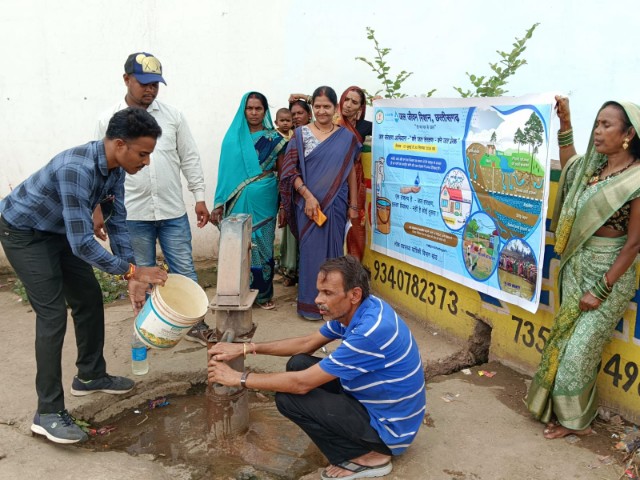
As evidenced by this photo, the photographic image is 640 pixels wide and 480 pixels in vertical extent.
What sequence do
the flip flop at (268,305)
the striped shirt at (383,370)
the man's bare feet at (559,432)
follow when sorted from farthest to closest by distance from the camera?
the flip flop at (268,305) < the man's bare feet at (559,432) < the striped shirt at (383,370)

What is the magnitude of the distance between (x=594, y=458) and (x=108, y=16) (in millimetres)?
5606

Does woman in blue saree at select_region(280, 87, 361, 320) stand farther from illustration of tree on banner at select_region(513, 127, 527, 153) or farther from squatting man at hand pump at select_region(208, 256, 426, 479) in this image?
squatting man at hand pump at select_region(208, 256, 426, 479)

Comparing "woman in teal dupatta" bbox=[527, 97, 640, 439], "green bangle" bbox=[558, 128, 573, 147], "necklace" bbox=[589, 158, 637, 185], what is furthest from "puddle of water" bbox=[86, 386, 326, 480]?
"green bangle" bbox=[558, 128, 573, 147]

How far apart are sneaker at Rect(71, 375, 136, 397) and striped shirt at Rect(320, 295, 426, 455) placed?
155 centimetres

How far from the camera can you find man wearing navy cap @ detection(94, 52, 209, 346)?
151 inches

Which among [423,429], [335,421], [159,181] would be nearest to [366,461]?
[335,421]

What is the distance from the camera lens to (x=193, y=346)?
428cm

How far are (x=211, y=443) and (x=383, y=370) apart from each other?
1.12 m

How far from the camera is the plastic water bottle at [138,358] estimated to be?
3.74 m

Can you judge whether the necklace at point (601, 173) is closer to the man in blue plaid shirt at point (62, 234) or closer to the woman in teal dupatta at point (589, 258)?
the woman in teal dupatta at point (589, 258)

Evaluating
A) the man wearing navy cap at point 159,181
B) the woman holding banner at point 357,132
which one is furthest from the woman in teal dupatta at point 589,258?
the man wearing navy cap at point 159,181

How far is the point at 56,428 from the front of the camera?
3041 mm

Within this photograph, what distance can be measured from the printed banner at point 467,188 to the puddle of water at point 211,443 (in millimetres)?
1521

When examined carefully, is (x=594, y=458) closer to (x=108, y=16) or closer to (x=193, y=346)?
(x=193, y=346)
